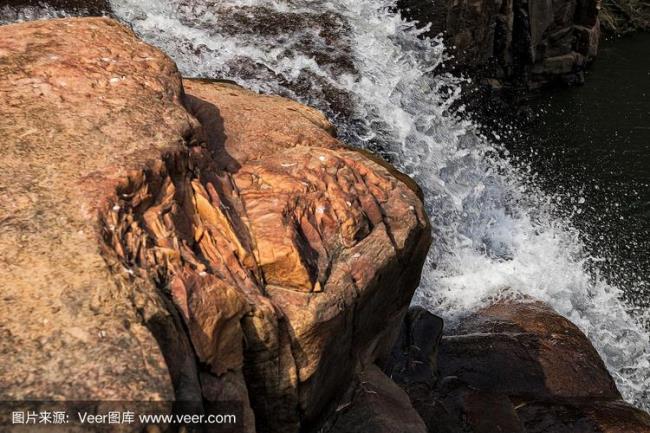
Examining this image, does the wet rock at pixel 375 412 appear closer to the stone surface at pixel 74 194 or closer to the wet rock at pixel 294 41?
the stone surface at pixel 74 194

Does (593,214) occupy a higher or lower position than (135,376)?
lower

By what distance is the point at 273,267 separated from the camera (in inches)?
201

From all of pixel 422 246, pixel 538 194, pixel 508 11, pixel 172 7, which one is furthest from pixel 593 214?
pixel 172 7

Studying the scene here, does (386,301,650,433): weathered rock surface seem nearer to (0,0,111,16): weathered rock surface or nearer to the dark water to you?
the dark water

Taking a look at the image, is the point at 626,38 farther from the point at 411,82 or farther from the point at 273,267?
the point at 273,267

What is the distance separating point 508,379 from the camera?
24.9 feet

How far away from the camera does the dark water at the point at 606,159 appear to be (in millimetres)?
11695

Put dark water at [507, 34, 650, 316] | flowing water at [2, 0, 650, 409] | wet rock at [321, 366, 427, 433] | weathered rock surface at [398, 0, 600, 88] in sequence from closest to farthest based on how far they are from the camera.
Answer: wet rock at [321, 366, 427, 433] < flowing water at [2, 0, 650, 409] < dark water at [507, 34, 650, 316] < weathered rock surface at [398, 0, 600, 88]

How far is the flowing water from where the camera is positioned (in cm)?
991

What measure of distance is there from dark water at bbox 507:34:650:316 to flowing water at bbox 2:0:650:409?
0.42 m

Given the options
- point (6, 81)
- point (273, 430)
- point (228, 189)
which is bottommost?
point (273, 430)

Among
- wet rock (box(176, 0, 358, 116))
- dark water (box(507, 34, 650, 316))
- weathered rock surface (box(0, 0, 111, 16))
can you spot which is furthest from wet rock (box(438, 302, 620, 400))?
weathered rock surface (box(0, 0, 111, 16))

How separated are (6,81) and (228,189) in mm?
1892

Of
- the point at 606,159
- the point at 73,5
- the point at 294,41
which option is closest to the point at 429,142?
the point at 294,41
